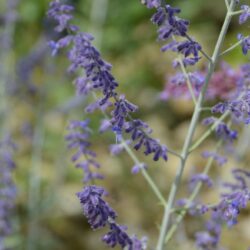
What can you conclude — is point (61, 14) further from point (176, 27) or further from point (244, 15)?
point (244, 15)

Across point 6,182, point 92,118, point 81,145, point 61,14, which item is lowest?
point 81,145

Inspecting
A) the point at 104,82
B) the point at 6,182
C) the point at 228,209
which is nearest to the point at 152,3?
the point at 104,82

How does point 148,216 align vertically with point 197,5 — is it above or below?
below

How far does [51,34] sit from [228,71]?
2865 mm

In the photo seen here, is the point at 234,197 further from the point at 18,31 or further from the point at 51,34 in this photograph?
the point at 18,31

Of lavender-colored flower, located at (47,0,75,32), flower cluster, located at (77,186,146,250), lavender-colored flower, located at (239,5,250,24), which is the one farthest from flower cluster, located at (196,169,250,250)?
lavender-colored flower, located at (47,0,75,32)

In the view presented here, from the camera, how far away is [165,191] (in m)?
9.10

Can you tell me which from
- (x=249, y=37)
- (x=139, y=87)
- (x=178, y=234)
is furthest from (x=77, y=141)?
(x=139, y=87)

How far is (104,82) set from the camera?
2625mm

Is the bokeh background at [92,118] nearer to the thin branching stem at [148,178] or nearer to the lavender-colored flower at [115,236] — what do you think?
the thin branching stem at [148,178]

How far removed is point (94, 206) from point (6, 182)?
8.17 ft

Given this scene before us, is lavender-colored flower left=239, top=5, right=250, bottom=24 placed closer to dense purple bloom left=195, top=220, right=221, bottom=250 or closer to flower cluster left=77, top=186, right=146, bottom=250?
flower cluster left=77, top=186, right=146, bottom=250

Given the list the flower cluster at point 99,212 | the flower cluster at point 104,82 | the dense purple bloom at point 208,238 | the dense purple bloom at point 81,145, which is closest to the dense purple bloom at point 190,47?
the flower cluster at point 104,82

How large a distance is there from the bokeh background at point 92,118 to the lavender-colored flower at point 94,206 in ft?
10.6
